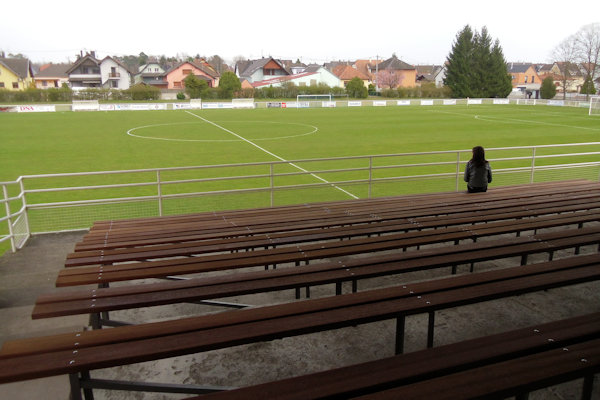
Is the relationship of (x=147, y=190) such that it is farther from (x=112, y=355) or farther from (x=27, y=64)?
(x=27, y=64)

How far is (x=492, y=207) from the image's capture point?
636cm

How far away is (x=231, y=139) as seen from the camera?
88.2 ft

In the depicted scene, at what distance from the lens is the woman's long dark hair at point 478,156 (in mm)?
7229

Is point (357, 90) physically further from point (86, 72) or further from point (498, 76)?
point (86, 72)

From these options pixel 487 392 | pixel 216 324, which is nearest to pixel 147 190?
pixel 216 324

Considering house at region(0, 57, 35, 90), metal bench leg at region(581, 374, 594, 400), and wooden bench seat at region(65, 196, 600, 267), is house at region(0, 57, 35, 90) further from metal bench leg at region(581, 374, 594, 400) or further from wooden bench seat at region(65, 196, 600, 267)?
metal bench leg at region(581, 374, 594, 400)

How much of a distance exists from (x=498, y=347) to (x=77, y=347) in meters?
2.19

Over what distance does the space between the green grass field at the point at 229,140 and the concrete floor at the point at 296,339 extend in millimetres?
7921

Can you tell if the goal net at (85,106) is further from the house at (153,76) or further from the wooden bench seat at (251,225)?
the house at (153,76)

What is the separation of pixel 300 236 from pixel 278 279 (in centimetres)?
154

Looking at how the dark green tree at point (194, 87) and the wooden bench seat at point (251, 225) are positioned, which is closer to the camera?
the wooden bench seat at point (251, 225)

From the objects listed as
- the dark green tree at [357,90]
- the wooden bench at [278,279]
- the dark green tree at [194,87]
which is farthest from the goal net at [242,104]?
the wooden bench at [278,279]

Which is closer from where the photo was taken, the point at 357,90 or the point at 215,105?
the point at 215,105

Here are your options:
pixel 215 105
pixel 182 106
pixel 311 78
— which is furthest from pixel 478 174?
pixel 311 78
